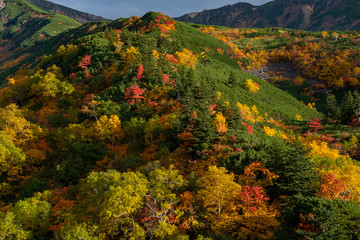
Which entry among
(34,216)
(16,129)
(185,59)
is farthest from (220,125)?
(185,59)

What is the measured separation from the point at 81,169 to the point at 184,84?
31196 millimetres

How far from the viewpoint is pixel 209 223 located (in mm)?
23578

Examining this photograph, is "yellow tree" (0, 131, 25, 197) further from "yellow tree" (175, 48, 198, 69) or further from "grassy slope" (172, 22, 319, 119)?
"yellow tree" (175, 48, 198, 69)

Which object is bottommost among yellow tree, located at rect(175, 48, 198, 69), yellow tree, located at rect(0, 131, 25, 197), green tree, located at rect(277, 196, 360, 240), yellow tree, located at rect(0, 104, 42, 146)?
yellow tree, located at rect(0, 131, 25, 197)

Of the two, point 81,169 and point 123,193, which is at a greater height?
point 123,193

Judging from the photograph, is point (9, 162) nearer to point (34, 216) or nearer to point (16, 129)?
point (16, 129)

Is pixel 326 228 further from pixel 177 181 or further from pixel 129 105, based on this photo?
pixel 129 105

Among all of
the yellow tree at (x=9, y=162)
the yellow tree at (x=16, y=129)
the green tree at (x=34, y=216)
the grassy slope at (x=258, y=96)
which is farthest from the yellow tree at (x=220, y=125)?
the yellow tree at (x=16, y=129)

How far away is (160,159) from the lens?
38.3 metres

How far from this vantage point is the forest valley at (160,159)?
21.8 m

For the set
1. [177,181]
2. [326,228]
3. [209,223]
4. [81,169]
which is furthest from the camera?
[81,169]

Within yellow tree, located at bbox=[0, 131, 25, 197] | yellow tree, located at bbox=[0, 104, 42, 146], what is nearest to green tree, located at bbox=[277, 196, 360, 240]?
yellow tree, located at bbox=[0, 131, 25, 197]

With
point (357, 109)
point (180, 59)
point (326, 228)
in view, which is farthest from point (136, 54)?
point (357, 109)

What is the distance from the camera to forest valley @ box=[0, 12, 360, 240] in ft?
71.6
